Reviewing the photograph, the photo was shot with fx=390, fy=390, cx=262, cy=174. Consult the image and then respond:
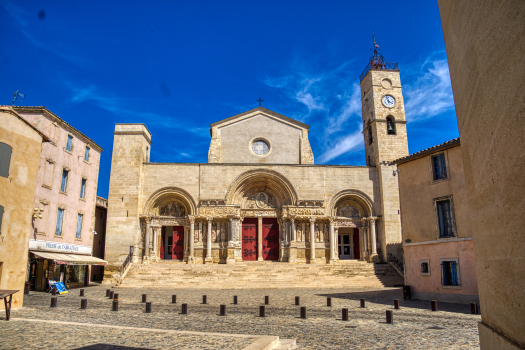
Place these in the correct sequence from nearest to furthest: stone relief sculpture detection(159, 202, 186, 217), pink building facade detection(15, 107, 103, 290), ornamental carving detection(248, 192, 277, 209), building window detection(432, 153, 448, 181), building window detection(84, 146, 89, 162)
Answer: building window detection(432, 153, 448, 181) < pink building facade detection(15, 107, 103, 290) < building window detection(84, 146, 89, 162) < stone relief sculpture detection(159, 202, 186, 217) < ornamental carving detection(248, 192, 277, 209)

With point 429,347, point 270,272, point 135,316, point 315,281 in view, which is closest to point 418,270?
point 315,281

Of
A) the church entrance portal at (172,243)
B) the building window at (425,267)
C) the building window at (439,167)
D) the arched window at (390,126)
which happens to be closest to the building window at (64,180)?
the church entrance portal at (172,243)

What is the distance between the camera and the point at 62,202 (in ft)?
74.1

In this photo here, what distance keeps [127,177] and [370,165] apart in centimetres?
1817

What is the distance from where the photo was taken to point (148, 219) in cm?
2681

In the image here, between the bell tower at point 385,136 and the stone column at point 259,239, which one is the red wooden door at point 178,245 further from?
the bell tower at point 385,136

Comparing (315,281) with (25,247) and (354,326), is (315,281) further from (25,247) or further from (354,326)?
(25,247)

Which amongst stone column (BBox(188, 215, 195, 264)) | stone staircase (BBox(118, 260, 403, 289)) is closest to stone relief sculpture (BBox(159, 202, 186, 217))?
stone column (BBox(188, 215, 195, 264))

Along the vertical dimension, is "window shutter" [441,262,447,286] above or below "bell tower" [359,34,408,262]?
below

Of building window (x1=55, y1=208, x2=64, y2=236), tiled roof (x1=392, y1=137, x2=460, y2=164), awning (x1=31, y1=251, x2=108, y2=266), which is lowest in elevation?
awning (x1=31, y1=251, x2=108, y2=266)

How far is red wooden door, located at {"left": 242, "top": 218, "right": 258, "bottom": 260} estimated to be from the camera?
27952mm

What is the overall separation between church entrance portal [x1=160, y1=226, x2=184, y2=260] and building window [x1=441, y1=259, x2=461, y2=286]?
691 inches

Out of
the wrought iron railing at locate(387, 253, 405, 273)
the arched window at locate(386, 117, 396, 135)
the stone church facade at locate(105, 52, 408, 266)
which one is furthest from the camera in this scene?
the arched window at locate(386, 117, 396, 135)

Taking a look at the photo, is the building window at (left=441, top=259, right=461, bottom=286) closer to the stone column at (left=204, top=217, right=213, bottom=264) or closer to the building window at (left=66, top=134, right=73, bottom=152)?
the stone column at (left=204, top=217, right=213, bottom=264)
